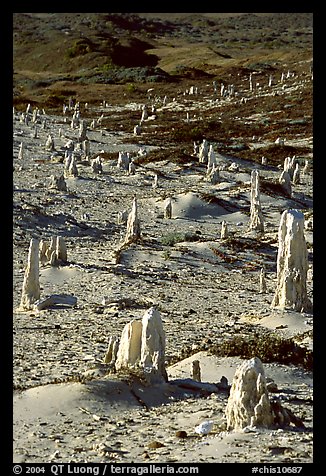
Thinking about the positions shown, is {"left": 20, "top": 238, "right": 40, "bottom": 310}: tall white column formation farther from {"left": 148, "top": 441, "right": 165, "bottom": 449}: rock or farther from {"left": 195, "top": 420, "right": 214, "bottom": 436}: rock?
{"left": 148, "top": 441, "right": 165, "bottom": 449}: rock

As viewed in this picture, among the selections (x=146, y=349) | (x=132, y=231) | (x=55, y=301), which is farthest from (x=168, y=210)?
(x=146, y=349)

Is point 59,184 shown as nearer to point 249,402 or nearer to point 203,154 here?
point 203,154

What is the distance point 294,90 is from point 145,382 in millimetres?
42014

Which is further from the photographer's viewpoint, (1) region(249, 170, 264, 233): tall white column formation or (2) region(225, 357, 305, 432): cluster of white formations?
(1) region(249, 170, 264, 233): tall white column formation

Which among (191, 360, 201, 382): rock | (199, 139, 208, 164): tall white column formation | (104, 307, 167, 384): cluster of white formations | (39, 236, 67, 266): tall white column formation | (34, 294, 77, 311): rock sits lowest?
(34, 294, 77, 311): rock

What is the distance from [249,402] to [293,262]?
205 inches

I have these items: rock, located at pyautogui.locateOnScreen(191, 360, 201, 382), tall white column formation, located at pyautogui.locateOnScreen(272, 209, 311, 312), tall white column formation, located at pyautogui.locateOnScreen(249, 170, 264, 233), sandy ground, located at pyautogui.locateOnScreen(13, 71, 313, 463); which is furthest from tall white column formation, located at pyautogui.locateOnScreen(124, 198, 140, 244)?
rock, located at pyautogui.locateOnScreen(191, 360, 201, 382)

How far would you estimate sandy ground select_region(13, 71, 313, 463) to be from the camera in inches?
258

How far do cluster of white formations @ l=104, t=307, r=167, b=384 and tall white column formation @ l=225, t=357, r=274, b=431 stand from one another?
1.50 metres

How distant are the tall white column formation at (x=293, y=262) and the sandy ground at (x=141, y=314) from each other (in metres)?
0.29

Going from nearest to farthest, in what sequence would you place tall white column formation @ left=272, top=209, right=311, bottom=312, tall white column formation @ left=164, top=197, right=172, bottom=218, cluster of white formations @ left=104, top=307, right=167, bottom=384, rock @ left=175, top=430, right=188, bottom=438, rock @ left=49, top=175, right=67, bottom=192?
rock @ left=175, top=430, right=188, bottom=438 < cluster of white formations @ left=104, top=307, right=167, bottom=384 < tall white column formation @ left=272, top=209, right=311, bottom=312 < tall white column formation @ left=164, top=197, right=172, bottom=218 < rock @ left=49, top=175, right=67, bottom=192

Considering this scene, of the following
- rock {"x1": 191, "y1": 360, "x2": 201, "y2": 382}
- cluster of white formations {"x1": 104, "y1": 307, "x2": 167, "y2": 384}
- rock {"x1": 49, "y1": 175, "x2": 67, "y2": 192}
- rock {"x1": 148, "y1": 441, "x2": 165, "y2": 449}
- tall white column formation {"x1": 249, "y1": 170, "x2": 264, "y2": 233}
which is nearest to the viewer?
rock {"x1": 148, "y1": 441, "x2": 165, "y2": 449}
